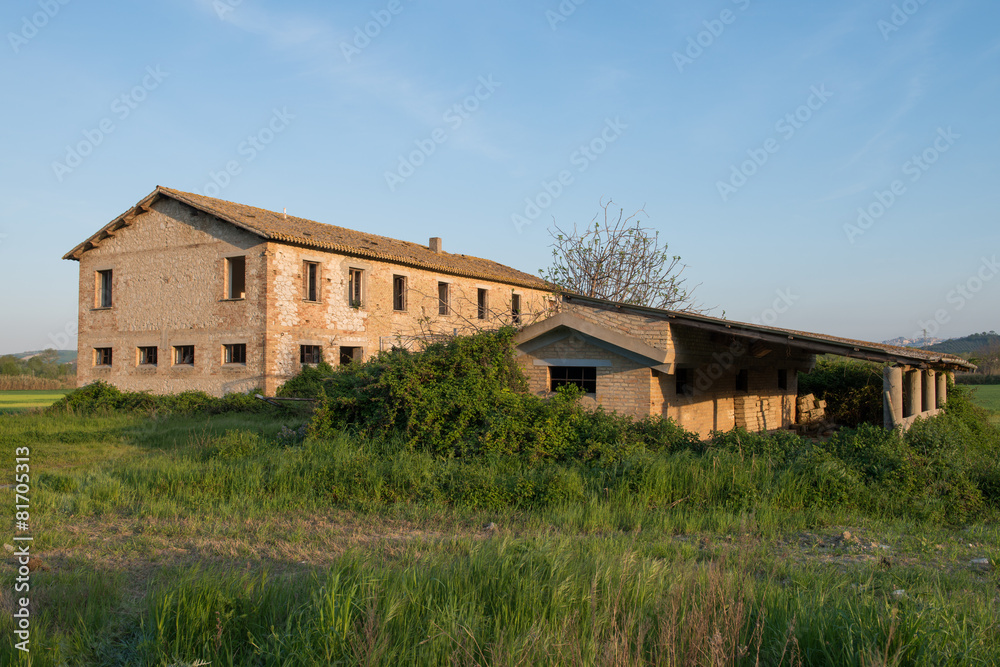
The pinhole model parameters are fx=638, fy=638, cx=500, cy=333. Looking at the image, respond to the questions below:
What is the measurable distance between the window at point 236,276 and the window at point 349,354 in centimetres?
404

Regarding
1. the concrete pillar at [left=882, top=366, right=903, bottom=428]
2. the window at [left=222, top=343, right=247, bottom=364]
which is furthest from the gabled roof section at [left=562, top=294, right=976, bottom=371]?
the window at [left=222, top=343, right=247, bottom=364]

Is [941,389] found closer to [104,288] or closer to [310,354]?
[310,354]

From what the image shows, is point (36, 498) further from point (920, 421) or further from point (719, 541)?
point (920, 421)

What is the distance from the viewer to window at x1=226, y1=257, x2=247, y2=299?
22298mm

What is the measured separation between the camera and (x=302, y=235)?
22.3 metres

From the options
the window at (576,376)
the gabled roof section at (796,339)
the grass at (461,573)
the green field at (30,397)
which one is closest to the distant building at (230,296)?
the window at (576,376)

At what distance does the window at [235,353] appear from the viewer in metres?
21.9

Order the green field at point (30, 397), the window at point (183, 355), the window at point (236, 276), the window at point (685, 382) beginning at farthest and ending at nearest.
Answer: the green field at point (30, 397)
the window at point (183, 355)
the window at point (236, 276)
the window at point (685, 382)

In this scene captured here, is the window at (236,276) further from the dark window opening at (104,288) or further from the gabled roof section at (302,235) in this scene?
the dark window opening at (104,288)

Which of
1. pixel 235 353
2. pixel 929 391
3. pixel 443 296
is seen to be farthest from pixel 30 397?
pixel 929 391

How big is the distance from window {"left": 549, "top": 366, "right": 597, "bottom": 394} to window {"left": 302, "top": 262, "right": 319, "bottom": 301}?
12206mm

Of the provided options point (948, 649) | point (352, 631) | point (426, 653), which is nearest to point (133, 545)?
point (352, 631)

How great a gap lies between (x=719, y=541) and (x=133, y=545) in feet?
20.1

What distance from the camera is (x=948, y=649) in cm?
351
